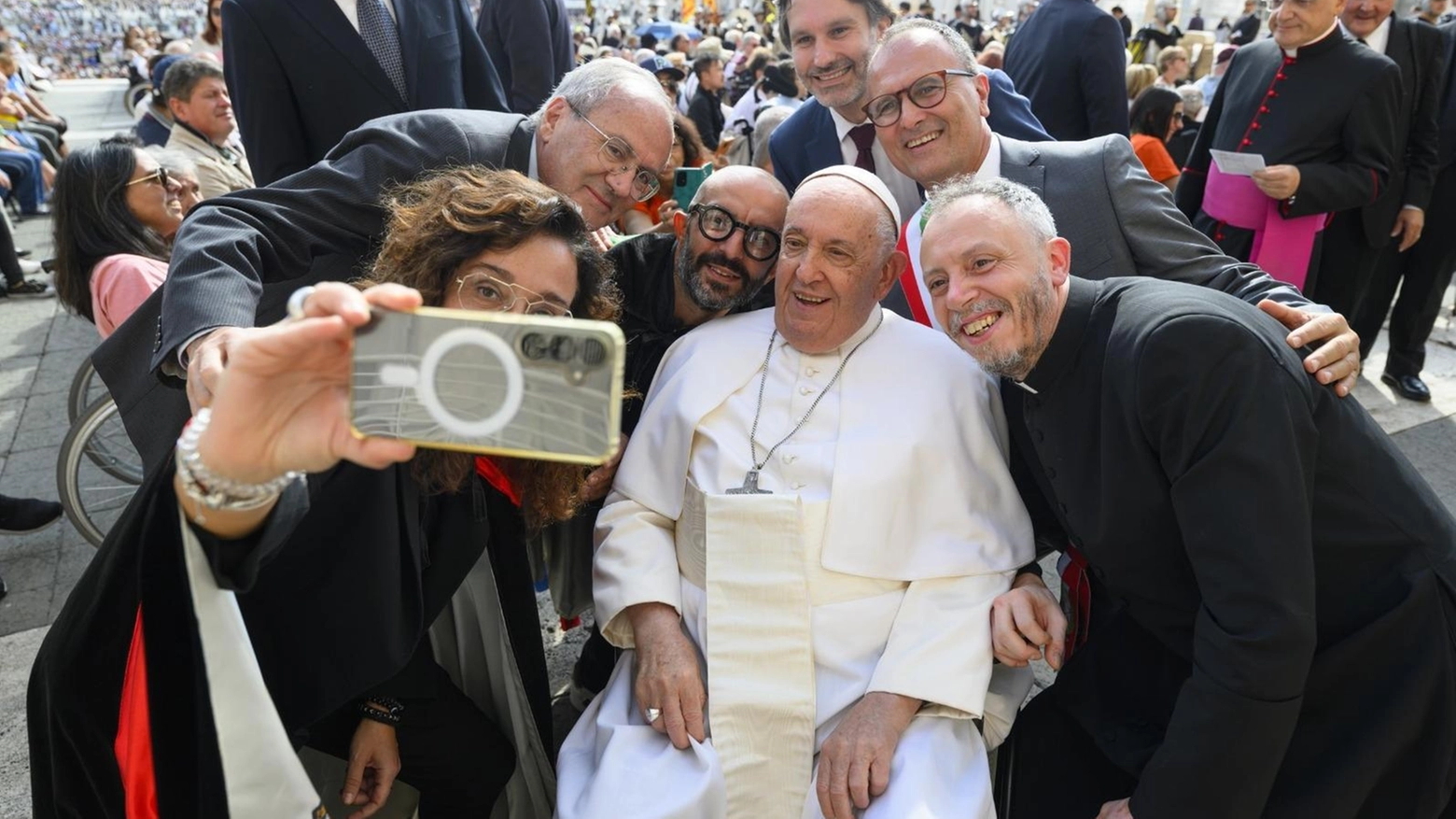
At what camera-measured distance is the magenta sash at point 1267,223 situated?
4.38 m

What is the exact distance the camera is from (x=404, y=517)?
6.46 ft

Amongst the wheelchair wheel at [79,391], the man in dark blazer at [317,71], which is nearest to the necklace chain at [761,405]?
the man in dark blazer at [317,71]

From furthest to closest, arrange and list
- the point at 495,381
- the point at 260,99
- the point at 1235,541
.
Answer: the point at 260,99 < the point at 1235,541 < the point at 495,381

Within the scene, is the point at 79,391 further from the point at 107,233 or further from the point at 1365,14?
the point at 1365,14

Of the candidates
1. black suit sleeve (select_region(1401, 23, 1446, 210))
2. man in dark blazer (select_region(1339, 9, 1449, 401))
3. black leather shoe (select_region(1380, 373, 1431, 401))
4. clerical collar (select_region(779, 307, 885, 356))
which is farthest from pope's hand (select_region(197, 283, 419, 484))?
black leather shoe (select_region(1380, 373, 1431, 401))

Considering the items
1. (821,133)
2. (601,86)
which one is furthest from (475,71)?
(821,133)

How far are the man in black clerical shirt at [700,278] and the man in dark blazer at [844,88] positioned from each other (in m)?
0.84

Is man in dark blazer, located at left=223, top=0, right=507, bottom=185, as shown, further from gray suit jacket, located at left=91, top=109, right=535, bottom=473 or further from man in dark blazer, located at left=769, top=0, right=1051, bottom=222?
man in dark blazer, located at left=769, top=0, right=1051, bottom=222

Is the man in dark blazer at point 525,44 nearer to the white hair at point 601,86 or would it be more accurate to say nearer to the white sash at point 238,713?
the white hair at point 601,86

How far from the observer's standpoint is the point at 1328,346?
2.05 meters

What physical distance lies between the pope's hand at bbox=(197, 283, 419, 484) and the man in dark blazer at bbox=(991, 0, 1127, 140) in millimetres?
4028

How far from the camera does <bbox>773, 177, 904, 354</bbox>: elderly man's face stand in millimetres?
2605

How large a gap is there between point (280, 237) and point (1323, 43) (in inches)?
165

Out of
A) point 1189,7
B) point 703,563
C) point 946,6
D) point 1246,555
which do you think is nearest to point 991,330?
point 1246,555
